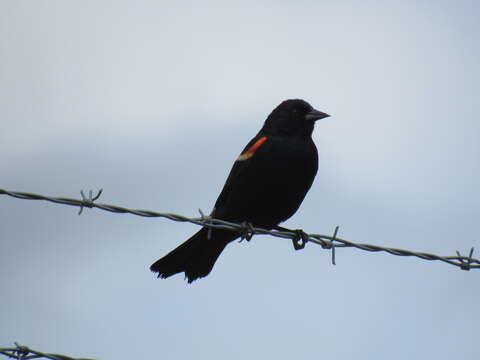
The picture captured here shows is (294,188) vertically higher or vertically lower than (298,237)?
higher

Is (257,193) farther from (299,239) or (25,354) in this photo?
(25,354)

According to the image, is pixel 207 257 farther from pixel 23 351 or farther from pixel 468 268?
pixel 23 351

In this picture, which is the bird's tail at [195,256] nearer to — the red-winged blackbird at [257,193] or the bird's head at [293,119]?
the red-winged blackbird at [257,193]

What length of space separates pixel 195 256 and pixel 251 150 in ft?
2.86

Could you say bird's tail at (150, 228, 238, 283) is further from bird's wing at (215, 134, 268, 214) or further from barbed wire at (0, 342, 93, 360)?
barbed wire at (0, 342, 93, 360)

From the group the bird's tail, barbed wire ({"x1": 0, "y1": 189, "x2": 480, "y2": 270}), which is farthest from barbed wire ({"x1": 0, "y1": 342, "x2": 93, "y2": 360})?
the bird's tail

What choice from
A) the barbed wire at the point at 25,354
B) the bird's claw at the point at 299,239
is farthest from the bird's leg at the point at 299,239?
the barbed wire at the point at 25,354

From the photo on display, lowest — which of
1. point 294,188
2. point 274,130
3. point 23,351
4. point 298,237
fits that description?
point 23,351

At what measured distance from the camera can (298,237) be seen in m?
5.65

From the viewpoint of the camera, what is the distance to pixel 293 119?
21.6 ft

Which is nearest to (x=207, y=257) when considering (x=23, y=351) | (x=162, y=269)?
(x=162, y=269)

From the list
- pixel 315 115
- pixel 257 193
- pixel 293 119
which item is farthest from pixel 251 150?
pixel 315 115

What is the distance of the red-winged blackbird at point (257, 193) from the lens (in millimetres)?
5984

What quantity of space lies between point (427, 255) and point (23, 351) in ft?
7.04
